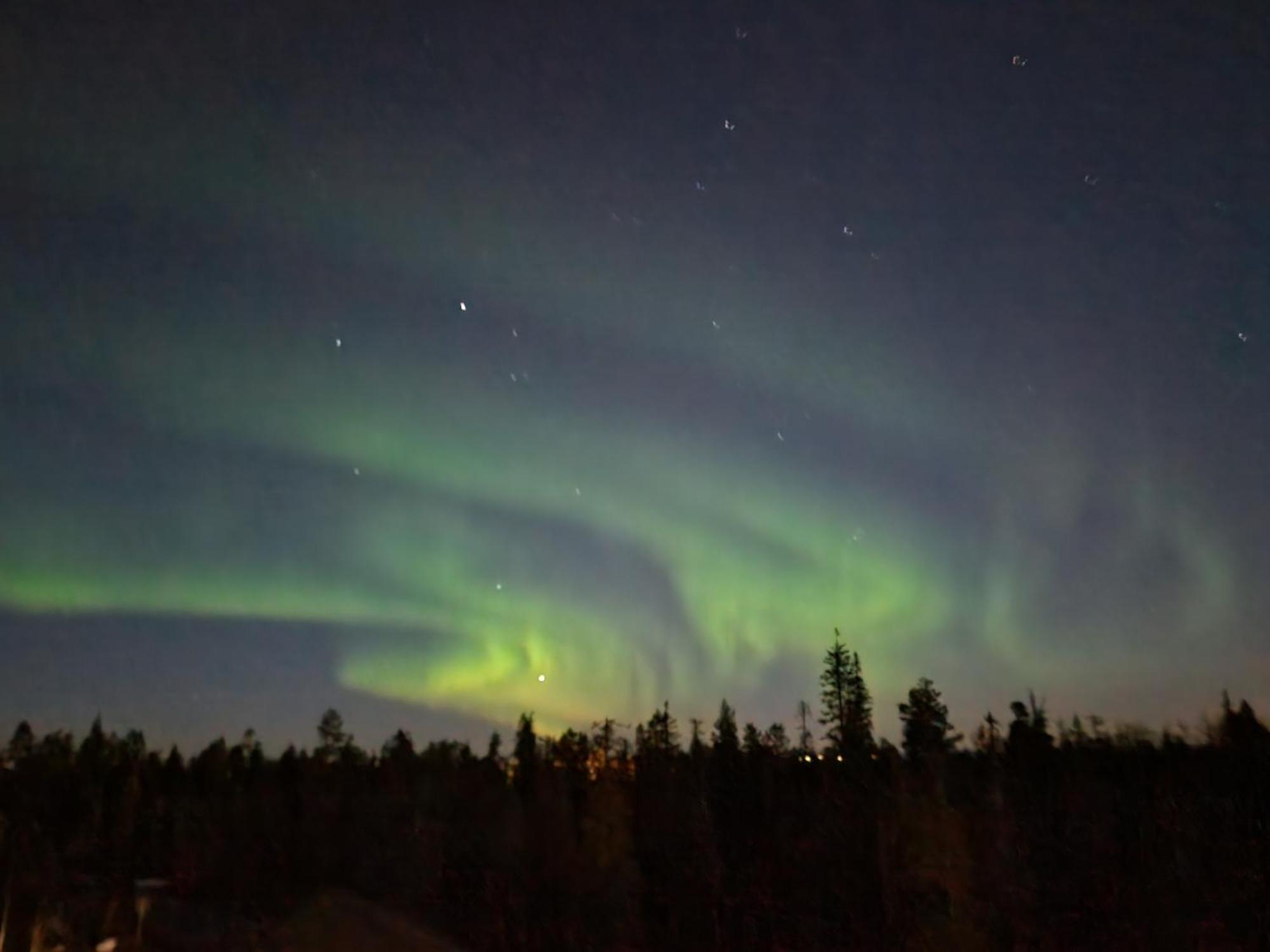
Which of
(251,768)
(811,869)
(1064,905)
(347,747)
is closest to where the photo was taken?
(1064,905)

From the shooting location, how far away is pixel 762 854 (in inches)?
1569

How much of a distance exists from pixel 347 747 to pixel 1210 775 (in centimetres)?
→ 7130

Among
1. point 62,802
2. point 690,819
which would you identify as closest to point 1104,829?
point 690,819

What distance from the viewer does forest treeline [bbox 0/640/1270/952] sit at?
29.3 m

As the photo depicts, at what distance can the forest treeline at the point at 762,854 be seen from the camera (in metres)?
29.3

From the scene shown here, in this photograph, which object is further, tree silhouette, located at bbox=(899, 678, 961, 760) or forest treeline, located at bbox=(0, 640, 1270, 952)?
tree silhouette, located at bbox=(899, 678, 961, 760)

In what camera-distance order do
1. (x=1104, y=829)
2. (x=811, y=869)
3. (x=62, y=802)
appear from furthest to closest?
(x=62, y=802), (x=811, y=869), (x=1104, y=829)

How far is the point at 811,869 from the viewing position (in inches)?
1442

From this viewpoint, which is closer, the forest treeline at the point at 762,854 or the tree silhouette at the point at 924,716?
the forest treeline at the point at 762,854

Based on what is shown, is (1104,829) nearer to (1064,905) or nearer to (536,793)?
(1064,905)

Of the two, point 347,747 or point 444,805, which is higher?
point 347,747

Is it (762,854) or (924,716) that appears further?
(924,716)

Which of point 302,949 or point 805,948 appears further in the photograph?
point 805,948

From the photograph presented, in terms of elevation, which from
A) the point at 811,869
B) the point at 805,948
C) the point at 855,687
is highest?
the point at 855,687
